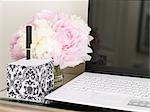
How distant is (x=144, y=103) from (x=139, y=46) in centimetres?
29

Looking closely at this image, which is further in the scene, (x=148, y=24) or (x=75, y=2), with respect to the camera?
(x=75, y=2)

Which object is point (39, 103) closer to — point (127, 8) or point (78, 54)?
point (78, 54)

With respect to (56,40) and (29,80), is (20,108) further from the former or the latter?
(56,40)

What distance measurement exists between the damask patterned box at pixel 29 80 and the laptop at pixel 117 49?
0.08 metres

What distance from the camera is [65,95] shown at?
82cm

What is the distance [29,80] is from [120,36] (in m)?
0.39

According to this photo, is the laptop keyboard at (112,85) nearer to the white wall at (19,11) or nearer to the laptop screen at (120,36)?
the laptop screen at (120,36)

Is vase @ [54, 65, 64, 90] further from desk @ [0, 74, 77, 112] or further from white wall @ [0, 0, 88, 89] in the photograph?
white wall @ [0, 0, 88, 89]

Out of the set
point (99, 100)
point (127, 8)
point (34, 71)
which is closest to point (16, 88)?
point (34, 71)

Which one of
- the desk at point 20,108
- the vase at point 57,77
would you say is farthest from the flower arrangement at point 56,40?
the desk at point 20,108

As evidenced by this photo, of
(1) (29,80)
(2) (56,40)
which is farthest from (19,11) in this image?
(1) (29,80)

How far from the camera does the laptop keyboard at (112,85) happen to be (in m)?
0.85

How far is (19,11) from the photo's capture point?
4.10 ft

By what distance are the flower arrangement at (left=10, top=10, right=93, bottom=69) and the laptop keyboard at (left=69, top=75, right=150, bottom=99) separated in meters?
0.08
